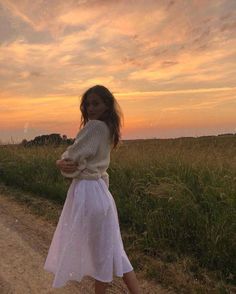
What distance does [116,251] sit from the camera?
395 centimetres

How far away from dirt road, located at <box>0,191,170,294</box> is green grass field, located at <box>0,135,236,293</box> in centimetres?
88

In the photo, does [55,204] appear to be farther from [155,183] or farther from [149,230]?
[149,230]

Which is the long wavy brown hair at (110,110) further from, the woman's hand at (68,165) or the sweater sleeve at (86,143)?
the woman's hand at (68,165)

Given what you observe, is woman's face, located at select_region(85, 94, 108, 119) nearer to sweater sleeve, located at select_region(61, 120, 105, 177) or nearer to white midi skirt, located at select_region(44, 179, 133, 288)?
sweater sleeve, located at select_region(61, 120, 105, 177)

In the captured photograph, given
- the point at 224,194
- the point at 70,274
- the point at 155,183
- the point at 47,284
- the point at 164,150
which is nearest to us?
the point at 70,274

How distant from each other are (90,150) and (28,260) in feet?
8.63

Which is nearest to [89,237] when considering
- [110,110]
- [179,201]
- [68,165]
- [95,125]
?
[68,165]

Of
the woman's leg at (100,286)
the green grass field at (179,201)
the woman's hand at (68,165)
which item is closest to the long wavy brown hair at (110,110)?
the woman's hand at (68,165)

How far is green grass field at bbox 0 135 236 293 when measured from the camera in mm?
5527

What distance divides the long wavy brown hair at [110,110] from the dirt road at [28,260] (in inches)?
72.0

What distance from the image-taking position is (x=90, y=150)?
3.80 meters

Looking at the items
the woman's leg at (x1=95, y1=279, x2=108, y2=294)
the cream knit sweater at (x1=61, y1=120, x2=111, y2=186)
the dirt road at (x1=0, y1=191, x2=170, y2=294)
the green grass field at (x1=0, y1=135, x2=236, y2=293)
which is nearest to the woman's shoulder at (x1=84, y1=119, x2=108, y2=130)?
the cream knit sweater at (x1=61, y1=120, x2=111, y2=186)

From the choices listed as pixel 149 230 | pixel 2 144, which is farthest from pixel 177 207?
pixel 2 144

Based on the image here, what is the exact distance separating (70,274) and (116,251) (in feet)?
1.43
